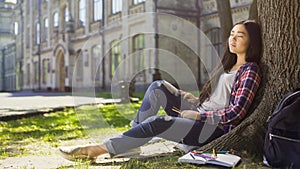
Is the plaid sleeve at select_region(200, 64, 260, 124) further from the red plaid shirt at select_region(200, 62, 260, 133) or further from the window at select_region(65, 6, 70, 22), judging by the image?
the window at select_region(65, 6, 70, 22)

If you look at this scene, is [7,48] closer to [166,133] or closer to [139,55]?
[139,55]

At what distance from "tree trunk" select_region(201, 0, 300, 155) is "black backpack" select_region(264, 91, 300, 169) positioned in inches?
15.0

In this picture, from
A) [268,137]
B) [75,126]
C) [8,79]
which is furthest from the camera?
[8,79]

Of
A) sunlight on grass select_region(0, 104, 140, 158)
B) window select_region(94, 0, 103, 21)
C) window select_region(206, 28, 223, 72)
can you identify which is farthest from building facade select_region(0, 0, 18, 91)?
sunlight on grass select_region(0, 104, 140, 158)

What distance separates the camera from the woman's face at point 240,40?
10.7 ft

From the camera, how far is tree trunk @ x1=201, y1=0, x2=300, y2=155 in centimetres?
305

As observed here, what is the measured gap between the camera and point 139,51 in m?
21.9

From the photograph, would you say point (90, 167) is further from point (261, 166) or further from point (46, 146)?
point (46, 146)

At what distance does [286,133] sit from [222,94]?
0.82m

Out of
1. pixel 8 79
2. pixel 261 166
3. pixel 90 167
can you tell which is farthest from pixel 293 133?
pixel 8 79

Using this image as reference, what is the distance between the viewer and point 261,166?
2898 mm

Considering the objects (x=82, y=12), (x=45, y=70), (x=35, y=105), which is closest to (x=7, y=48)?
(x=45, y=70)

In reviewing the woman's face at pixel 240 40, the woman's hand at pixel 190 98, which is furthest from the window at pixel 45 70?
the woman's face at pixel 240 40

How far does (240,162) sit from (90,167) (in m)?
1.19
